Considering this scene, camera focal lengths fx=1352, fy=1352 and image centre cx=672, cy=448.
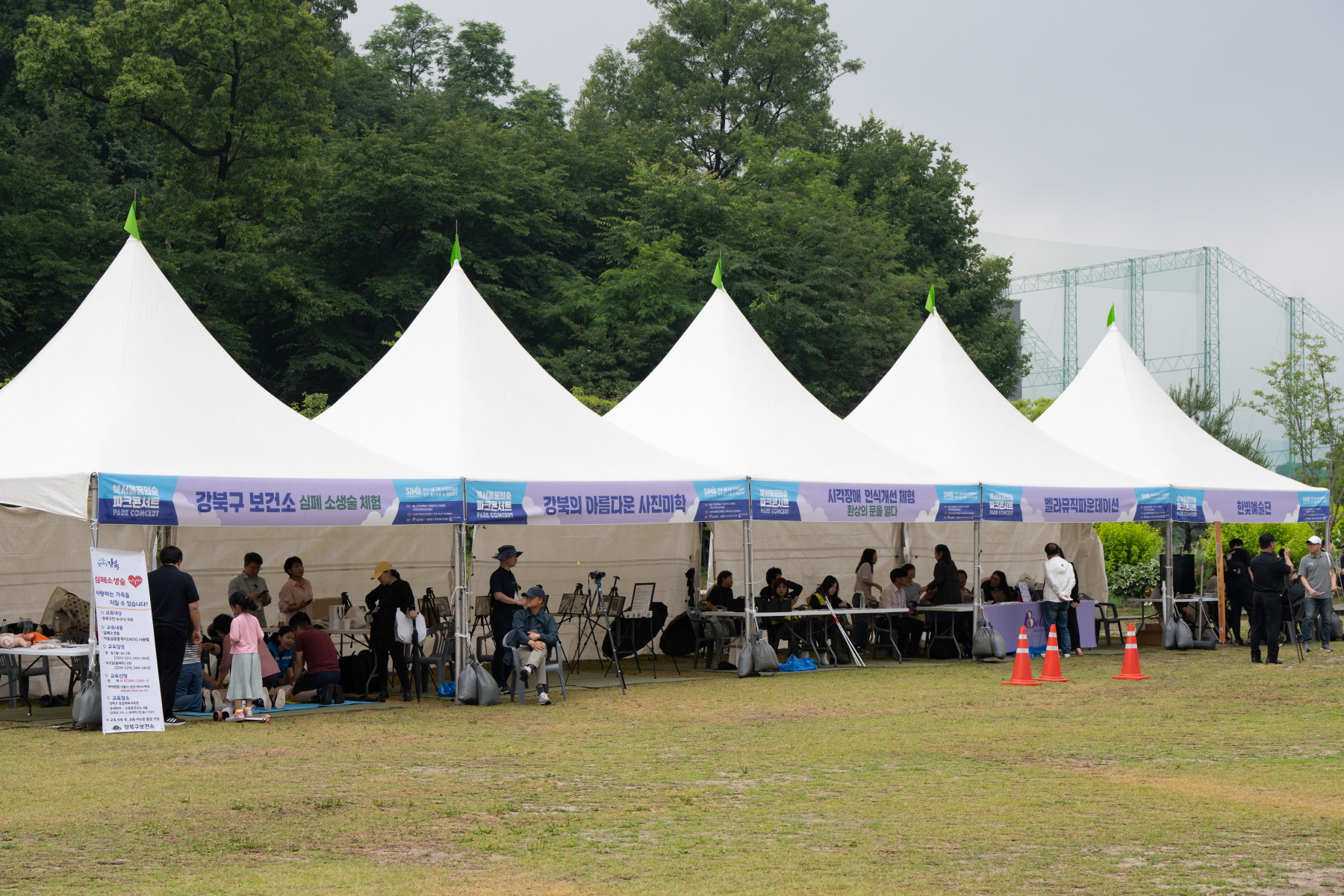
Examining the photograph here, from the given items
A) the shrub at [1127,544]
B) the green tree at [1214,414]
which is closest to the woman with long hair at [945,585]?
the shrub at [1127,544]

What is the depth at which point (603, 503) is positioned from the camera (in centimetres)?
1388

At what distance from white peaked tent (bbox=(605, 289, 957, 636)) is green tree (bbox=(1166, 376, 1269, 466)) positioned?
3112 cm

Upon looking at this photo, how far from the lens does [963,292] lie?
1784 inches

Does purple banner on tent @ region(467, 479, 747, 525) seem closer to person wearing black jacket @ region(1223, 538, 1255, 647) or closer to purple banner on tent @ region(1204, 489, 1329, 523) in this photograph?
person wearing black jacket @ region(1223, 538, 1255, 647)

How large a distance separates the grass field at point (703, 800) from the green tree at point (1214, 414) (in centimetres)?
3436

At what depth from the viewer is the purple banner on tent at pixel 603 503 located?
43.3 ft

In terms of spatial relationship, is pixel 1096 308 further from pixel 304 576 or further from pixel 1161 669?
pixel 304 576

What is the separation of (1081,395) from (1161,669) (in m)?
6.28

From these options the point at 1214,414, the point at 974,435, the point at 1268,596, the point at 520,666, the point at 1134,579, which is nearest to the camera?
the point at 520,666

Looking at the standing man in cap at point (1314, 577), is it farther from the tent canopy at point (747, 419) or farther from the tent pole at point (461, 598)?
the tent pole at point (461, 598)

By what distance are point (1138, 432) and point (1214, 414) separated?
29.9 meters

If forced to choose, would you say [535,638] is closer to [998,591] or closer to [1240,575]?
[998,591]

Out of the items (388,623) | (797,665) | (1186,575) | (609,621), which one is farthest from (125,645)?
(1186,575)

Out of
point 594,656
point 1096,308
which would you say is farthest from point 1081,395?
point 1096,308
